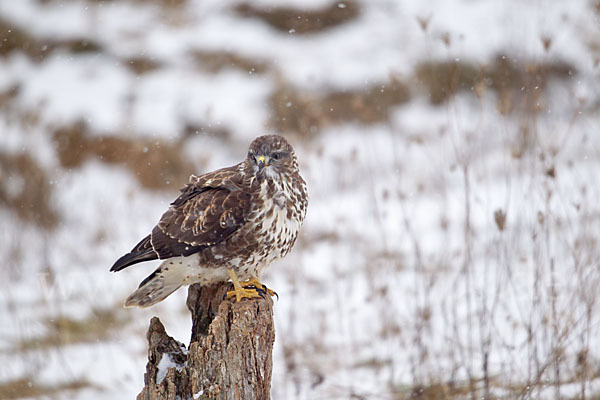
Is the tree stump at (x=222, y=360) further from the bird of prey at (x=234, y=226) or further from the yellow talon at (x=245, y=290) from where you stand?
the bird of prey at (x=234, y=226)

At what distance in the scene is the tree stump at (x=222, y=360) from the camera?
8.45 ft

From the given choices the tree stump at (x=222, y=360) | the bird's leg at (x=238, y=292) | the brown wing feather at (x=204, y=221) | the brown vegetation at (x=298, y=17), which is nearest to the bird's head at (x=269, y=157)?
the brown wing feather at (x=204, y=221)

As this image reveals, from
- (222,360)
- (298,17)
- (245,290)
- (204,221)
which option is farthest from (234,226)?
(298,17)

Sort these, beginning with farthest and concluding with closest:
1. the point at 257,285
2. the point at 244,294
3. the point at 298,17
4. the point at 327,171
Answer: the point at 298,17
the point at 327,171
the point at 257,285
the point at 244,294

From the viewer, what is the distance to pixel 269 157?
2.90m

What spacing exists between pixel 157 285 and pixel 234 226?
497mm

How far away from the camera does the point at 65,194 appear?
26.1 ft

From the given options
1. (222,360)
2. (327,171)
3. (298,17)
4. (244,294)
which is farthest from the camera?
(298,17)

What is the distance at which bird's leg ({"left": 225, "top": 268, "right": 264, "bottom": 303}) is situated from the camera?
2.83 metres

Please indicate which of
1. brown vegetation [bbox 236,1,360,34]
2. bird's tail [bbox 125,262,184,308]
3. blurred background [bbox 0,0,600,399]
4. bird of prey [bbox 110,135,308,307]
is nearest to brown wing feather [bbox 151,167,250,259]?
bird of prey [bbox 110,135,308,307]

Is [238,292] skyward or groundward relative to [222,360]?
skyward

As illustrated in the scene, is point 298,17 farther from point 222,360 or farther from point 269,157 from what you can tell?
point 222,360

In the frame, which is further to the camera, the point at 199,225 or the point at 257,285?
the point at 257,285

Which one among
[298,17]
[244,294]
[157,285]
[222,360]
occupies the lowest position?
[222,360]
